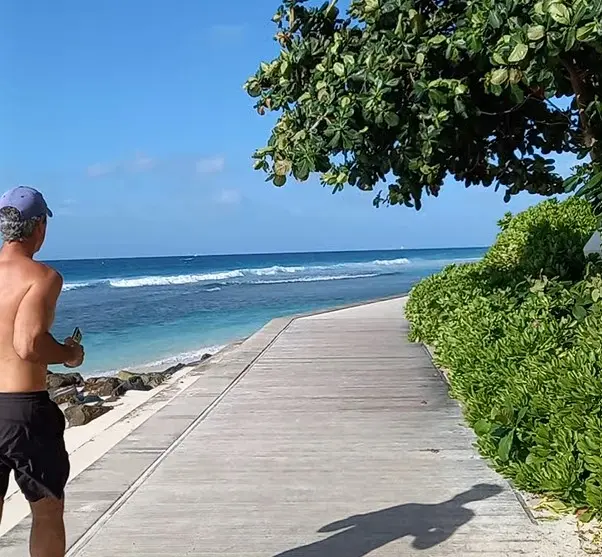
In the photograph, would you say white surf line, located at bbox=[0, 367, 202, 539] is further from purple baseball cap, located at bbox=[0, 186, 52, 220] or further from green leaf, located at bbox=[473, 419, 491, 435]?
green leaf, located at bbox=[473, 419, 491, 435]

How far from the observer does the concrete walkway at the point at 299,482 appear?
4.01 metres

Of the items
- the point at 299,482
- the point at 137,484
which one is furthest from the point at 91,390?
the point at 299,482

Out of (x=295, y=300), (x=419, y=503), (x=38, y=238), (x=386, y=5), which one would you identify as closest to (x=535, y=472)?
(x=419, y=503)

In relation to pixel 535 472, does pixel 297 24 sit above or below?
above

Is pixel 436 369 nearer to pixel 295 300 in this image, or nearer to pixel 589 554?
pixel 589 554

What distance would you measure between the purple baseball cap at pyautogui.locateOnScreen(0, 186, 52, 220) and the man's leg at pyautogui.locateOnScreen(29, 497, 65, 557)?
1141 millimetres

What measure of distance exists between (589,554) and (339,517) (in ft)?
4.38

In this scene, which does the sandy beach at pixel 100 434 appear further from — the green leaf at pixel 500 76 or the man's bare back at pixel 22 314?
the green leaf at pixel 500 76

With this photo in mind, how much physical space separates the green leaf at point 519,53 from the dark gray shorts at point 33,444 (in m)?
3.05

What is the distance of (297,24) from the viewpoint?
20.3 ft

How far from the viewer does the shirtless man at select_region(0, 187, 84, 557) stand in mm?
2957

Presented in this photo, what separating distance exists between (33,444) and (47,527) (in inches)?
15.0

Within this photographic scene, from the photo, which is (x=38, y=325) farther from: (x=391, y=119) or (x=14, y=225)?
(x=391, y=119)

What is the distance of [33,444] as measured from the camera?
2.99m
